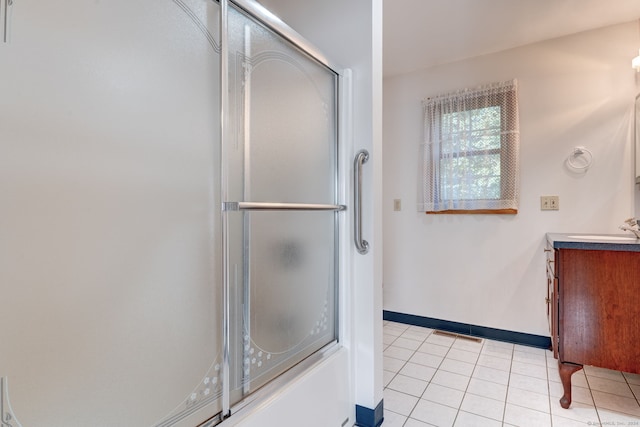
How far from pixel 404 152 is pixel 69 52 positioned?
2663 millimetres

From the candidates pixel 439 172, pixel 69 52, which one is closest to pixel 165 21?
pixel 69 52

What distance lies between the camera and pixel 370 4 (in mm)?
1497

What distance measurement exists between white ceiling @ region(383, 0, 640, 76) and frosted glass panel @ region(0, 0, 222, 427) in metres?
1.64

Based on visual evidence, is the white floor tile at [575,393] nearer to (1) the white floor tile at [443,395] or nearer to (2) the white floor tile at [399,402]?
(1) the white floor tile at [443,395]

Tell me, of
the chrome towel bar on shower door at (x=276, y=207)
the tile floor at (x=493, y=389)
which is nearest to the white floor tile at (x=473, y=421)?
the tile floor at (x=493, y=389)

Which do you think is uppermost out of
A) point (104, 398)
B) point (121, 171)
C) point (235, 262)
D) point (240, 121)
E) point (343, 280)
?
point (240, 121)

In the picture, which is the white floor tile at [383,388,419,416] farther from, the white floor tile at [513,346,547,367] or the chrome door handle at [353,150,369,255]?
the white floor tile at [513,346,547,367]

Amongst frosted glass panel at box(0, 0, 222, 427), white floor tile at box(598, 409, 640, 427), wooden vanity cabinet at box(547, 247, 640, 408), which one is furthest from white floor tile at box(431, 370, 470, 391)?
frosted glass panel at box(0, 0, 222, 427)

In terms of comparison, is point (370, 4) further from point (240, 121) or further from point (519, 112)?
point (519, 112)

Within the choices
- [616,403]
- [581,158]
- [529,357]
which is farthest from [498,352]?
[581,158]

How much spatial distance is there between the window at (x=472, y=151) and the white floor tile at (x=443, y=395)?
4.55 ft

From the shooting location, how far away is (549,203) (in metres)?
2.44

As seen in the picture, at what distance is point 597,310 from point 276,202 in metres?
1.67

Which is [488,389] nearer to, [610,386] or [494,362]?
[494,362]
